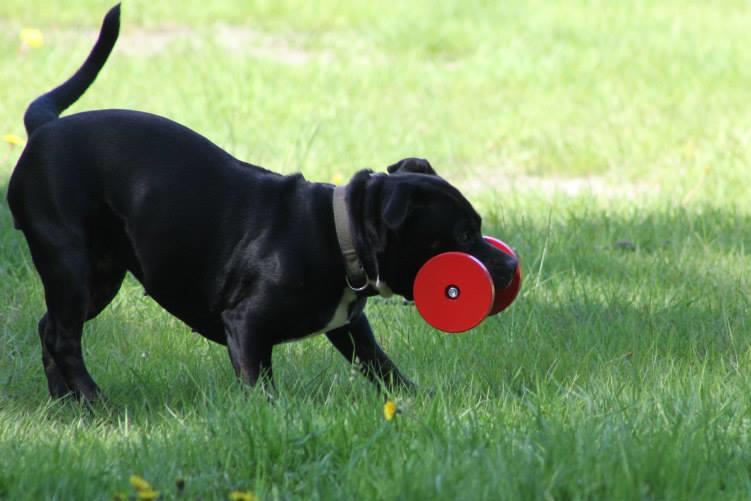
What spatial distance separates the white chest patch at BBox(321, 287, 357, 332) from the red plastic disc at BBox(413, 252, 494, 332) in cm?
23

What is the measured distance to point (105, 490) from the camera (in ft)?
9.98

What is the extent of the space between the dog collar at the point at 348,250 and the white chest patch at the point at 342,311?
66mm

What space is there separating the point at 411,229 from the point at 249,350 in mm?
670

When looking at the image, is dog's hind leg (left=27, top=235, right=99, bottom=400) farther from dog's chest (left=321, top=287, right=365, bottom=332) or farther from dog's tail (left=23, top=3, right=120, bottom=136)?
dog's chest (left=321, top=287, right=365, bottom=332)

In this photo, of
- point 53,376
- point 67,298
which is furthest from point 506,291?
point 53,376

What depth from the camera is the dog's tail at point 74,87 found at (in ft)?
14.1

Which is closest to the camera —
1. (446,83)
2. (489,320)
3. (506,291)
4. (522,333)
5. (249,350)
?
(249,350)

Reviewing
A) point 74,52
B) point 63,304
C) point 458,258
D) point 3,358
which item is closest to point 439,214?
point 458,258

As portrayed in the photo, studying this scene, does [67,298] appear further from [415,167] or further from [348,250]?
[415,167]

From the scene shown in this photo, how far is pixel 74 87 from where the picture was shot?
14.5ft

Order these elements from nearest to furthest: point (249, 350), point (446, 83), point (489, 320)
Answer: point (249, 350)
point (489, 320)
point (446, 83)

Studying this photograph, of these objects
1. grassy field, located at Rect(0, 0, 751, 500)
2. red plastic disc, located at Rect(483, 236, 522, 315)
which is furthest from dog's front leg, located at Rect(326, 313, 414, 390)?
red plastic disc, located at Rect(483, 236, 522, 315)

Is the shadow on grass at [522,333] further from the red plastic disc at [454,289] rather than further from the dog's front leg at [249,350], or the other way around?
the red plastic disc at [454,289]

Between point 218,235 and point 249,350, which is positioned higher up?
point 218,235
